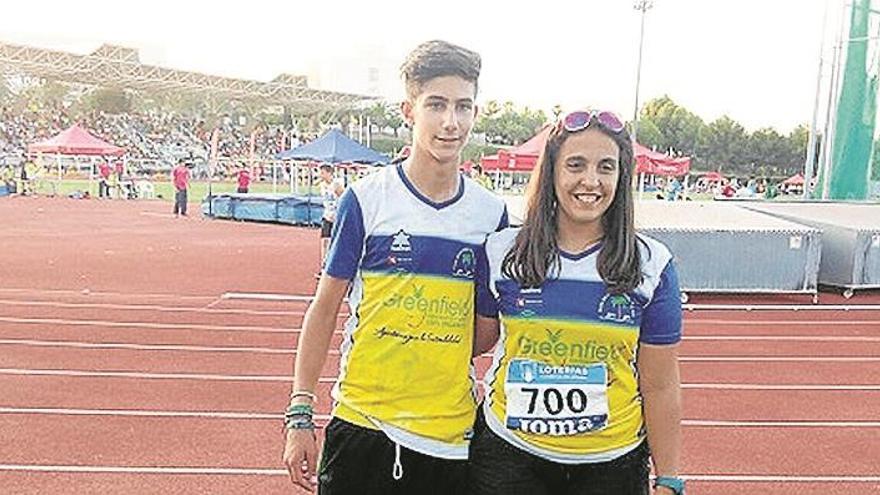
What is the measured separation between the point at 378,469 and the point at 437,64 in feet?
3.27

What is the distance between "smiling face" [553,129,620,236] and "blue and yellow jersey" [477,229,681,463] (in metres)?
0.10

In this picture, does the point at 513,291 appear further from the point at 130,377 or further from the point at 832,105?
the point at 832,105

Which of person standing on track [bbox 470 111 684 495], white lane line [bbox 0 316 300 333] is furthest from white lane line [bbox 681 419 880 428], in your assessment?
white lane line [bbox 0 316 300 333]

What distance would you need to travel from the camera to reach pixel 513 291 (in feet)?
6.73

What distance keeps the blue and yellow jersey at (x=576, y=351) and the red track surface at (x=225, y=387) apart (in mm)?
2621

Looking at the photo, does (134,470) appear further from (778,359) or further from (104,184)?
(104,184)

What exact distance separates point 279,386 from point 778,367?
4.18m

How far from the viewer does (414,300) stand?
A: 2123mm

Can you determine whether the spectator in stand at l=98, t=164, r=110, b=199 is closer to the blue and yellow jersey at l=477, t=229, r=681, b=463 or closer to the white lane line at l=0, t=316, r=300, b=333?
the white lane line at l=0, t=316, r=300, b=333

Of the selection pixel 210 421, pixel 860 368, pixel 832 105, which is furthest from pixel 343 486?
pixel 832 105

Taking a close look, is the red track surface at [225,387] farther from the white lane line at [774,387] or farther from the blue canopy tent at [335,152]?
the blue canopy tent at [335,152]

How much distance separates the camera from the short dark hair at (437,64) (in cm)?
211

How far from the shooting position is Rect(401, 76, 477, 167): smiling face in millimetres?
2115

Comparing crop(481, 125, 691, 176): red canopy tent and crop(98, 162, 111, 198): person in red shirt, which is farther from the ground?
crop(481, 125, 691, 176): red canopy tent
